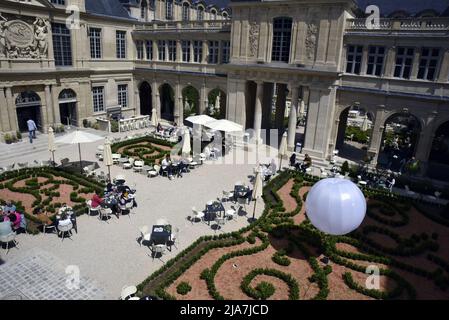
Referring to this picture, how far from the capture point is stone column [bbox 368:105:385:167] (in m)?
29.8

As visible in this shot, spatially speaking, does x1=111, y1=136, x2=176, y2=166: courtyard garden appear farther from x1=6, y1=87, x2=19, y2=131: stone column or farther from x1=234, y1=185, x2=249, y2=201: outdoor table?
x1=6, y1=87, x2=19, y2=131: stone column

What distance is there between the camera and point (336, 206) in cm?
1449

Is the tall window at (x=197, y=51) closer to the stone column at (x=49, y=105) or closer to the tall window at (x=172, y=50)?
the tall window at (x=172, y=50)

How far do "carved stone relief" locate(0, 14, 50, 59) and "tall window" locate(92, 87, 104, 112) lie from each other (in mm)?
7880

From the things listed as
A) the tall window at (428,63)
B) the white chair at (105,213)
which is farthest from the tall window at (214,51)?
the white chair at (105,213)

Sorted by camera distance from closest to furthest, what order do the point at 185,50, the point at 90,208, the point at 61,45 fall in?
the point at 90,208
the point at 61,45
the point at 185,50

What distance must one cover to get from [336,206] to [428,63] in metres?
19.7

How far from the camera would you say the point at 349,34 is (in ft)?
96.0

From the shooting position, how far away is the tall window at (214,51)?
38.3 m

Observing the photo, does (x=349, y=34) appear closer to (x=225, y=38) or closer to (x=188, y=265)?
(x=225, y=38)

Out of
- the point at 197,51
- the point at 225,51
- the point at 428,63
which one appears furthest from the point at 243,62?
the point at 428,63

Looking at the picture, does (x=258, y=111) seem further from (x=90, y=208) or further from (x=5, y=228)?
(x=5, y=228)

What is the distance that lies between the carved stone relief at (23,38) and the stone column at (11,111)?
11.5 ft

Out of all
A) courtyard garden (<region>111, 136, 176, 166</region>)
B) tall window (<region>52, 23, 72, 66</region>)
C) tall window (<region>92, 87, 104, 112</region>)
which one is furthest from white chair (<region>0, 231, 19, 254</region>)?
tall window (<region>92, 87, 104, 112</region>)
